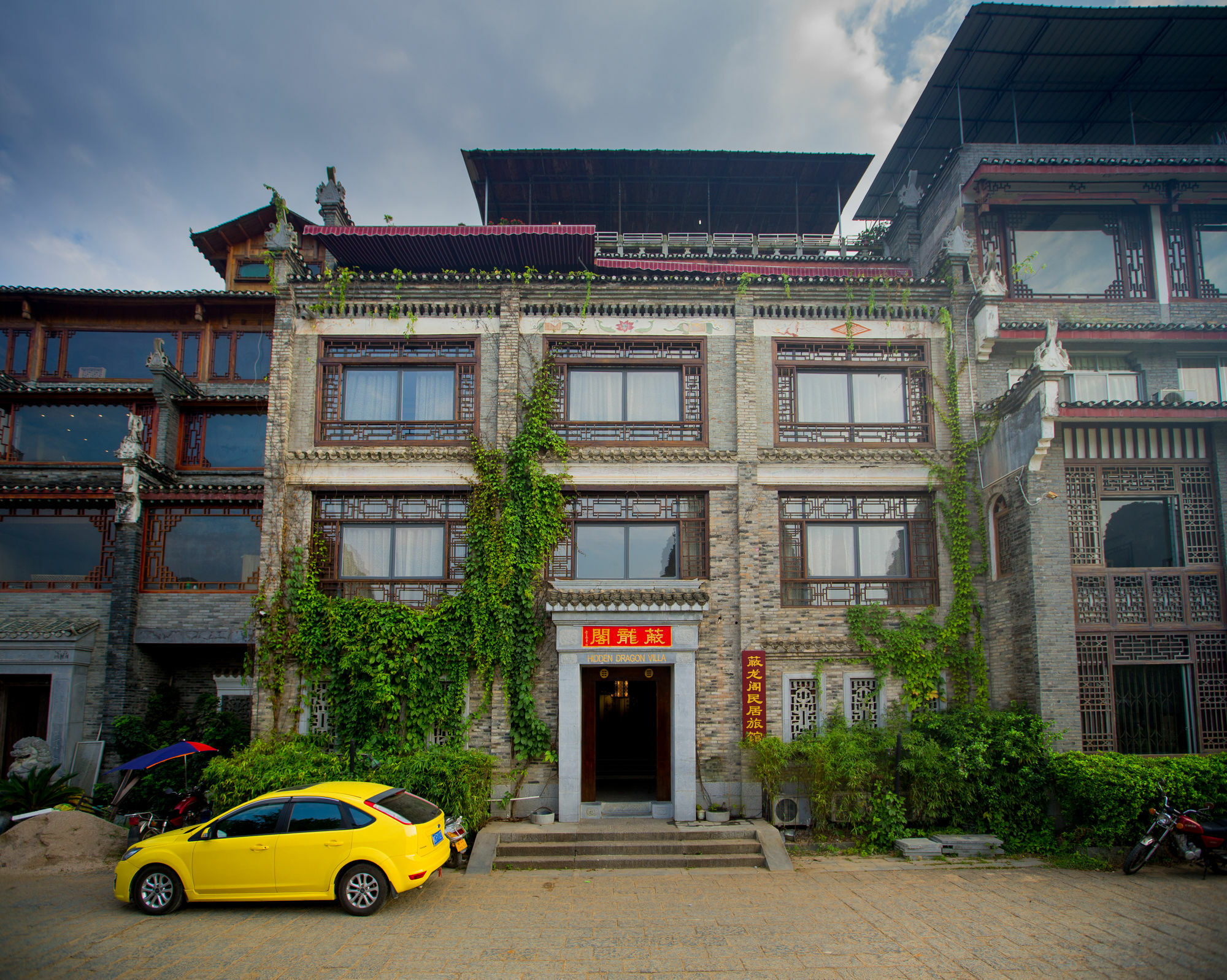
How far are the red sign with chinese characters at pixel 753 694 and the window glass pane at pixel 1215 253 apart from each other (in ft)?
42.1

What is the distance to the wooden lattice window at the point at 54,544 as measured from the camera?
17.3m

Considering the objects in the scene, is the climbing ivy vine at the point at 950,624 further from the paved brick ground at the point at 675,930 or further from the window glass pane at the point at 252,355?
the window glass pane at the point at 252,355

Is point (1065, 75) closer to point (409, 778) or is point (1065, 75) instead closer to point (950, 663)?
point (950, 663)

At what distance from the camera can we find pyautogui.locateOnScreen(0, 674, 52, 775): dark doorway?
16.1 meters

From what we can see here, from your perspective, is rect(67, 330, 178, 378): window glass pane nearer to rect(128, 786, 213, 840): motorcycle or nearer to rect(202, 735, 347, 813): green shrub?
rect(128, 786, 213, 840): motorcycle

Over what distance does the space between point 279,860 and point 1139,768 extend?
1254 cm

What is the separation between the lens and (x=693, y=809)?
13109mm

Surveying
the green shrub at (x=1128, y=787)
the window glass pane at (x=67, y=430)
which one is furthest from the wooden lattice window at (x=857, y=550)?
the window glass pane at (x=67, y=430)

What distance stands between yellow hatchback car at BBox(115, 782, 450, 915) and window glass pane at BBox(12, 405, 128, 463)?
41.6 ft

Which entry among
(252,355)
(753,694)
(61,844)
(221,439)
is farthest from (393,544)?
(252,355)

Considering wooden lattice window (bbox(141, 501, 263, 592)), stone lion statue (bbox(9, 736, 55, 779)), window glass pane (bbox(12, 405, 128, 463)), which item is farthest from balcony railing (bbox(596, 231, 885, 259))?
stone lion statue (bbox(9, 736, 55, 779))

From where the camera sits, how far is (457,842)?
1137cm

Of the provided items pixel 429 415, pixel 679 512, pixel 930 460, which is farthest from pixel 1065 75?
pixel 429 415

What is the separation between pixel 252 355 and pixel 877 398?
15405 mm
